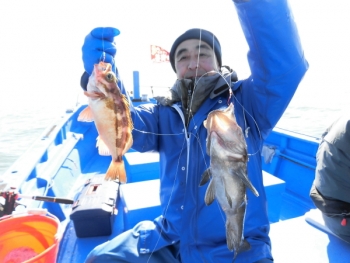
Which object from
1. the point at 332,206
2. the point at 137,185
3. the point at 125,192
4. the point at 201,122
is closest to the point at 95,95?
the point at 201,122

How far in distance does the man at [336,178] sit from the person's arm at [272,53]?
27.5 inches

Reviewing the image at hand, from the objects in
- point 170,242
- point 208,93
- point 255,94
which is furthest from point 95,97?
point 170,242

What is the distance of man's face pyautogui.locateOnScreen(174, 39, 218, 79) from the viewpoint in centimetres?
288

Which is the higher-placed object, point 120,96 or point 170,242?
point 120,96

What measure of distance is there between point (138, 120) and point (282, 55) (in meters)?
1.40

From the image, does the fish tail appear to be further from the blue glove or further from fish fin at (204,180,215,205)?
the blue glove

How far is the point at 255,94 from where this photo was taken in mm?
2475

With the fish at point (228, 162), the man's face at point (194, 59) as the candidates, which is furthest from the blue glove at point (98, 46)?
the fish at point (228, 162)

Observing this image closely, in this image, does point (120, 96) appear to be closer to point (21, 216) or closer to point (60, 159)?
point (21, 216)

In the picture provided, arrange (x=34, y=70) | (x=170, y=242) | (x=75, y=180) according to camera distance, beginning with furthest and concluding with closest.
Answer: (x=34, y=70), (x=75, y=180), (x=170, y=242)

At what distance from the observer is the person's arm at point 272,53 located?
2053 mm

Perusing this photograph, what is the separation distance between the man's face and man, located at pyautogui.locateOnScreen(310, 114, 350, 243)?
52.4 inches

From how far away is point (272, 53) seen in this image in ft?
7.06

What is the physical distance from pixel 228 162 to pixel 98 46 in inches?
58.0
